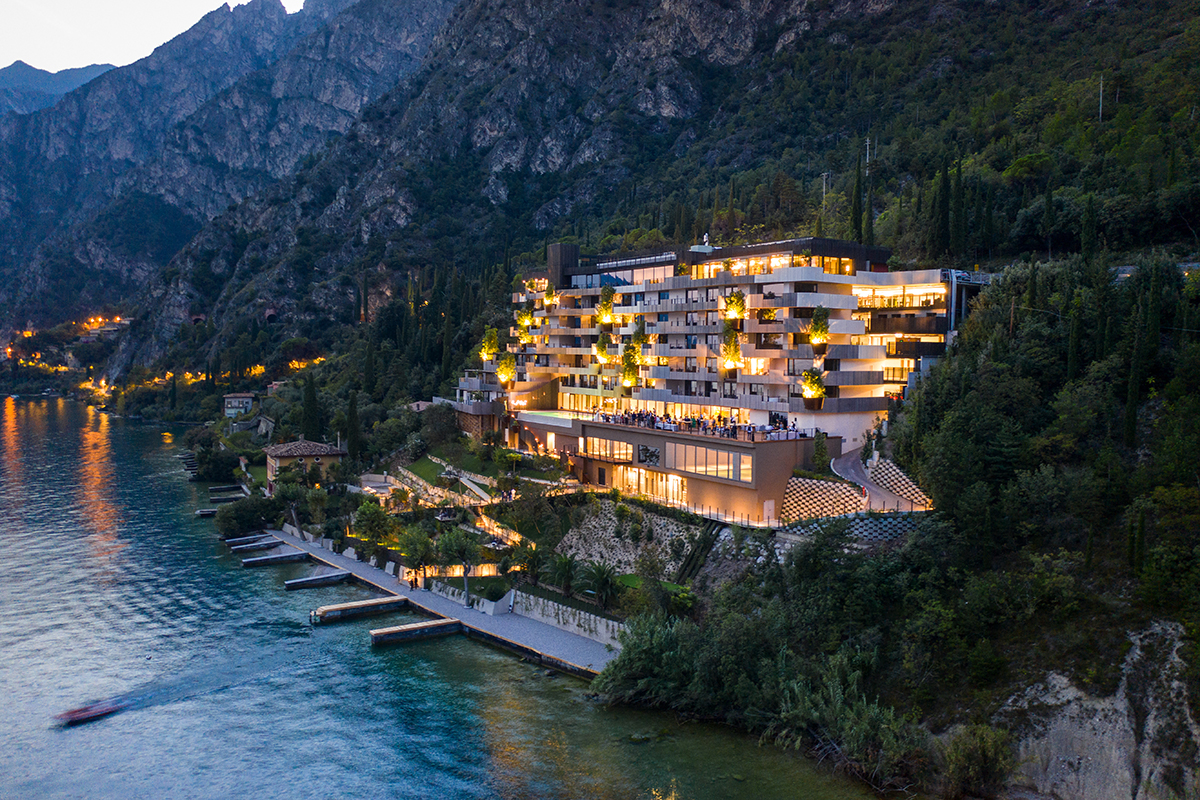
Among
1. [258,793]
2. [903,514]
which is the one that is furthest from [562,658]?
[903,514]

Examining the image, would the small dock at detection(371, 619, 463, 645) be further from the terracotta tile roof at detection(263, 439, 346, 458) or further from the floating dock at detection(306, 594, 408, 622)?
the terracotta tile roof at detection(263, 439, 346, 458)

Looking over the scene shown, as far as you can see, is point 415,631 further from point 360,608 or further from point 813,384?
point 813,384

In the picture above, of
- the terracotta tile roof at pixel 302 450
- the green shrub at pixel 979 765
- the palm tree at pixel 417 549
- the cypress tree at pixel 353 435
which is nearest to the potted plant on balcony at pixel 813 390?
the green shrub at pixel 979 765

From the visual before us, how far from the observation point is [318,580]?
200ft

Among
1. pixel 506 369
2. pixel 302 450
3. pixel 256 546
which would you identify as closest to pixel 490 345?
pixel 506 369

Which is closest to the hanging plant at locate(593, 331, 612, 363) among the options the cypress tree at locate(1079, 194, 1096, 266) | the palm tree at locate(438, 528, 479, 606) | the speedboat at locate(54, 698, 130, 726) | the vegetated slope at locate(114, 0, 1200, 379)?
the palm tree at locate(438, 528, 479, 606)

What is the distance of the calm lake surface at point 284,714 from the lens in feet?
110

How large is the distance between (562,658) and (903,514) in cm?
1959

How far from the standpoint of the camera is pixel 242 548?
70375 mm

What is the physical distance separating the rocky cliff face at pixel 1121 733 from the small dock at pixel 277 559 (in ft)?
177

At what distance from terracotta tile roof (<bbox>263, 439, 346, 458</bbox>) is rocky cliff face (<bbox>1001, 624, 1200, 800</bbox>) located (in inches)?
2729

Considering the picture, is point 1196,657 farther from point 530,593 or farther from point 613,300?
point 613,300

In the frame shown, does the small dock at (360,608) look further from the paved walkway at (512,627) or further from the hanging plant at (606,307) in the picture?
the hanging plant at (606,307)

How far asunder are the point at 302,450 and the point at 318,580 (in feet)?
87.8
